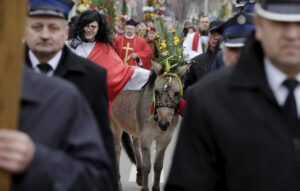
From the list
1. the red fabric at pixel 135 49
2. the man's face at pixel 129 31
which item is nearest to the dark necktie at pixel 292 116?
the red fabric at pixel 135 49

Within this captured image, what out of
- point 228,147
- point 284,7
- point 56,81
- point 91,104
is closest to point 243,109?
point 228,147

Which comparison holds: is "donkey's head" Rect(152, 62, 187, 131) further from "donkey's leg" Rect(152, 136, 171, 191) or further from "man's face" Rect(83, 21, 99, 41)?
"man's face" Rect(83, 21, 99, 41)

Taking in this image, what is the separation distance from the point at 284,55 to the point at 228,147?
43cm

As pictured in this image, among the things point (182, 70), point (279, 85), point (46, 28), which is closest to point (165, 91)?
point (182, 70)

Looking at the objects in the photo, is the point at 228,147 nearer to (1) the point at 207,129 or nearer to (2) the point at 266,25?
(1) the point at 207,129

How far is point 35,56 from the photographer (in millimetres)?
6055

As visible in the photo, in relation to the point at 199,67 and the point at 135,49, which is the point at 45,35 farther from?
the point at 135,49

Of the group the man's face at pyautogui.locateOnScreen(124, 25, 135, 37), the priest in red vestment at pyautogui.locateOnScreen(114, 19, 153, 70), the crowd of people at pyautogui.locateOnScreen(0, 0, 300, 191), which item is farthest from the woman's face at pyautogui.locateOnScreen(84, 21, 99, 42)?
the man's face at pyautogui.locateOnScreen(124, 25, 135, 37)

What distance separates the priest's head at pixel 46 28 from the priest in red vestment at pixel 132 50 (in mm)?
8017

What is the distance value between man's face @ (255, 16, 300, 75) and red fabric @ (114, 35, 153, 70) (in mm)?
10923

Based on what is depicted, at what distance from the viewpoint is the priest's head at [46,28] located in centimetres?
603

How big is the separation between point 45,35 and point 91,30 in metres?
3.56

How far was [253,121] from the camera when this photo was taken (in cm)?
406

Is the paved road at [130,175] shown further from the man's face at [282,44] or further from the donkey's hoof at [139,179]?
the man's face at [282,44]
